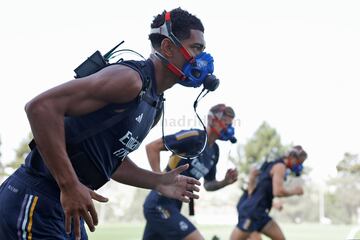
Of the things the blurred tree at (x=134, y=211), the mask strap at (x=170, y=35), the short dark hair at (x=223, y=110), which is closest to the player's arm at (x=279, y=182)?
the short dark hair at (x=223, y=110)

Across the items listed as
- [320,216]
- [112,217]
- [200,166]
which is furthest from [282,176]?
[320,216]

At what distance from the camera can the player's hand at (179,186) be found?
439 cm

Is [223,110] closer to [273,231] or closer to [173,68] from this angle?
[273,231]

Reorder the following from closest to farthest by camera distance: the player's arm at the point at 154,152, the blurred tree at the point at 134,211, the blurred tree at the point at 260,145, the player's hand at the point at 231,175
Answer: the player's hand at the point at 231,175
the player's arm at the point at 154,152
the blurred tree at the point at 134,211
the blurred tree at the point at 260,145

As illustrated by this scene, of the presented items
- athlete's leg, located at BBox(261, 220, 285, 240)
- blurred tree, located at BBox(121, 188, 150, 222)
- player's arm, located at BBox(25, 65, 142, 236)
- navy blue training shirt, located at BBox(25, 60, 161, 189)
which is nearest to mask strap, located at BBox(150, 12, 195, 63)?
navy blue training shirt, located at BBox(25, 60, 161, 189)

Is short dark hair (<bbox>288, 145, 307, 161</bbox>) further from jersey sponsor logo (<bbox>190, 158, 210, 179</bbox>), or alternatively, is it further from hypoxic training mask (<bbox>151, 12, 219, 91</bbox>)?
hypoxic training mask (<bbox>151, 12, 219, 91</bbox>)

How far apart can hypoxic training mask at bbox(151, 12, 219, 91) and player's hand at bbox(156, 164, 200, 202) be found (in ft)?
→ 2.14

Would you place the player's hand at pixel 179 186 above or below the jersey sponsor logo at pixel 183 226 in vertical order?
above

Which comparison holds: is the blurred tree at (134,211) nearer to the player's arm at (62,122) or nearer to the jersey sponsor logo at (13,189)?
the jersey sponsor logo at (13,189)

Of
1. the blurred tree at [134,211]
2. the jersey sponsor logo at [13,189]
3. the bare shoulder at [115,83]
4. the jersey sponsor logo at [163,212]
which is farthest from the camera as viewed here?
the blurred tree at [134,211]

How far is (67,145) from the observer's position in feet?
11.8

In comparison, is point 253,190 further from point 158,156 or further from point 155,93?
point 155,93

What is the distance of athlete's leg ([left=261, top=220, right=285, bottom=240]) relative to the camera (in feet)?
38.4

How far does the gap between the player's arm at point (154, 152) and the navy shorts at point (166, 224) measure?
0.56m
